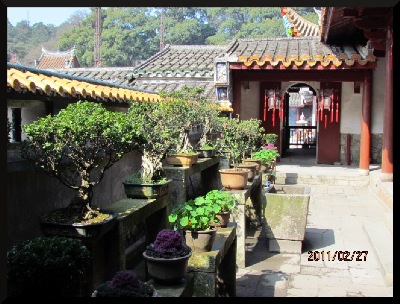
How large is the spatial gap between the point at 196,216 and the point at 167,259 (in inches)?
32.6

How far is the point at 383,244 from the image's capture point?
586 cm

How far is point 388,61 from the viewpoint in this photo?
9.23 meters

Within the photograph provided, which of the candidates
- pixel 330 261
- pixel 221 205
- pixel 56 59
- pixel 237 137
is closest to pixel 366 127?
pixel 237 137

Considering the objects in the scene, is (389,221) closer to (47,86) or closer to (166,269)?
(166,269)

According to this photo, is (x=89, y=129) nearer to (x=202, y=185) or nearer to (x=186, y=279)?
(x=186, y=279)

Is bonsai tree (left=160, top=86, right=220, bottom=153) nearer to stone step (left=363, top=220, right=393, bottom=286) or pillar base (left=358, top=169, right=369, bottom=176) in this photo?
stone step (left=363, top=220, right=393, bottom=286)

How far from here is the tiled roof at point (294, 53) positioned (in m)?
11.0

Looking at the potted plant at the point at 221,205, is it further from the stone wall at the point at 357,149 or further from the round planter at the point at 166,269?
the stone wall at the point at 357,149

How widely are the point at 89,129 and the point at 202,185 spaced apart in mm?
5224

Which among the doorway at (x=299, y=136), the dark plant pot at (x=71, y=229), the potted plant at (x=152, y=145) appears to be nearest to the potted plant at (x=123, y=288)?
the dark plant pot at (x=71, y=229)

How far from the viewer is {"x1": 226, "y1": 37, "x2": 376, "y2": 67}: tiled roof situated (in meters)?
11.0

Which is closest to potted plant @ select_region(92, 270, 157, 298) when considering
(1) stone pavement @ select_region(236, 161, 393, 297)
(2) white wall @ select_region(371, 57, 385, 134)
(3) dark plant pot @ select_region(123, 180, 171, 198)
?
(3) dark plant pot @ select_region(123, 180, 171, 198)
